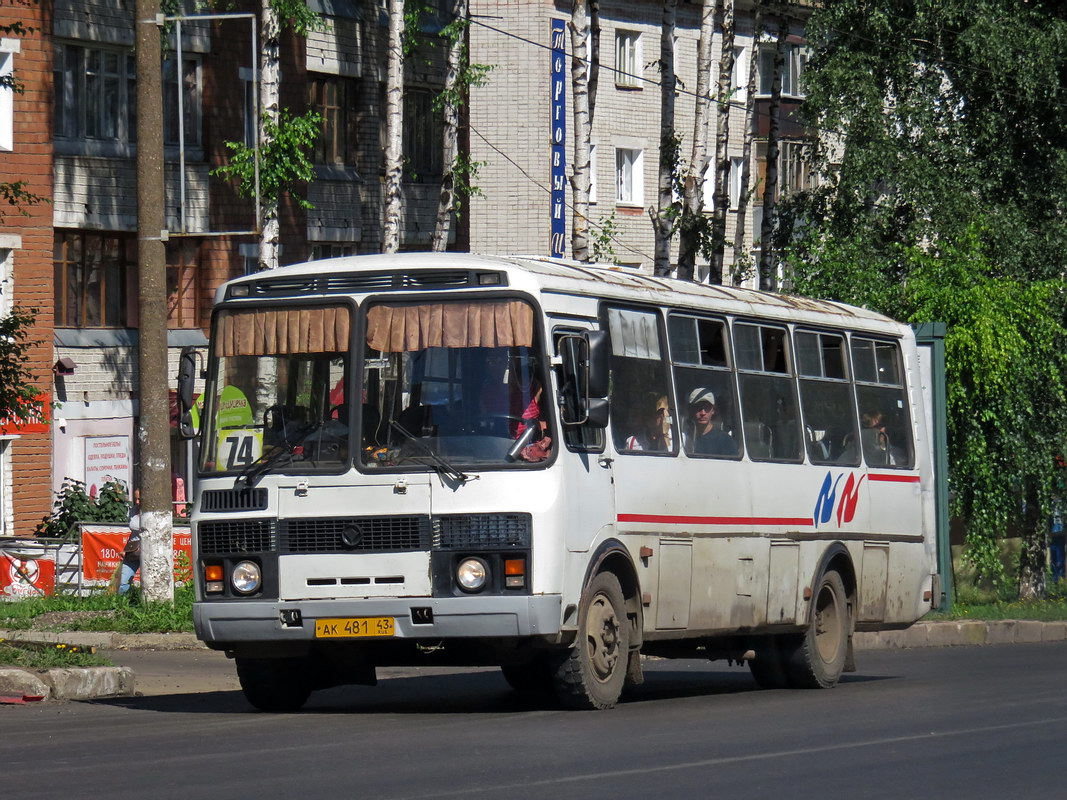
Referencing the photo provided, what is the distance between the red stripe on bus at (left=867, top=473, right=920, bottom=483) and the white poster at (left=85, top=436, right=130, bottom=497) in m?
18.6

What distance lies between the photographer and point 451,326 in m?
13.1

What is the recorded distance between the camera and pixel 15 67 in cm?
3266

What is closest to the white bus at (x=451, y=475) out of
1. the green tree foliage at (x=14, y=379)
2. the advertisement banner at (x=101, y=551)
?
the green tree foliage at (x=14, y=379)

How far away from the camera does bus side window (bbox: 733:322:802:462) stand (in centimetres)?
1581

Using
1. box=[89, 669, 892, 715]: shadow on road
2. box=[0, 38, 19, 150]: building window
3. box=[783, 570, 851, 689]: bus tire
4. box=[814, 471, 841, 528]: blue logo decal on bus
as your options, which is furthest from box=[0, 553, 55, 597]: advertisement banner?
box=[814, 471, 841, 528]: blue logo decal on bus

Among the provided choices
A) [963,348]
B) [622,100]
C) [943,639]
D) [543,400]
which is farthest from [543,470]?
[622,100]

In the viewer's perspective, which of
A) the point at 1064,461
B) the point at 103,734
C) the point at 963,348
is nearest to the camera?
the point at 103,734

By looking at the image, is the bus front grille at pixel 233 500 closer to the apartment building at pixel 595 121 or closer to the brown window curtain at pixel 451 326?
the brown window curtain at pixel 451 326

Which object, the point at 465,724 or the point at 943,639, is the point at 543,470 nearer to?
the point at 465,724

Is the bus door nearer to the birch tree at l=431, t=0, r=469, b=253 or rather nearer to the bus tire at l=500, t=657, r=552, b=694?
the bus tire at l=500, t=657, r=552, b=694

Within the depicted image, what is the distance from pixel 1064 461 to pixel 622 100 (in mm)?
21763

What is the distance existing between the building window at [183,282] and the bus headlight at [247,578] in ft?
76.4

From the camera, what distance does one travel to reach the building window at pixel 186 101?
117ft

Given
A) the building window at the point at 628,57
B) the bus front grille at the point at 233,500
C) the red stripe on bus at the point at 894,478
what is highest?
the building window at the point at 628,57
